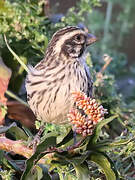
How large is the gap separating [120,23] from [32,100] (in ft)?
8.23

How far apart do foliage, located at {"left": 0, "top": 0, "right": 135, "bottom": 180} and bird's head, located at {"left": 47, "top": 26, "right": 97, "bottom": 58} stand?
0.89 ft

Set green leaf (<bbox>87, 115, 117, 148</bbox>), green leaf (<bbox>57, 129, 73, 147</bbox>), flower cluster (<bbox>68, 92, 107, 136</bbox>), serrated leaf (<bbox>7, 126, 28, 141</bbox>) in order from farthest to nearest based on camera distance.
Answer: serrated leaf (<bbox>7, 126, 28, 141</bbox>) → green leaf (<bbox>57, 129, 73, 147</bbox>) → green leaf (<bbox>87, 115, 117, 148</bbox>) → flower cluster (<bbox>68, 92, 107, 136</bbox>)

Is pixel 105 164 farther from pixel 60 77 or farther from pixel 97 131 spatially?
pixel 60 77

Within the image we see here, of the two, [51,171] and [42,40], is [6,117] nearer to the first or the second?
[42,40]

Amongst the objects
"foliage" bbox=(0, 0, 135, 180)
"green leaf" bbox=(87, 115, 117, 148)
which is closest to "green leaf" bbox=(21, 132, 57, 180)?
"foliage" bbox=(0, 0, 135, 180)

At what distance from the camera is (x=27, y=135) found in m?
1.63

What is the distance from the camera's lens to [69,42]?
1756 mm

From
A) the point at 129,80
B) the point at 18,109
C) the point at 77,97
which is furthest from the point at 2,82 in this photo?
the point at 129,80

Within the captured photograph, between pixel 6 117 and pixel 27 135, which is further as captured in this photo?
pixel 6 117

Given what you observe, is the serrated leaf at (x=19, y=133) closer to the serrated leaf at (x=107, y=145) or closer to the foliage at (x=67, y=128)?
the foliage at (x=67, y=128)

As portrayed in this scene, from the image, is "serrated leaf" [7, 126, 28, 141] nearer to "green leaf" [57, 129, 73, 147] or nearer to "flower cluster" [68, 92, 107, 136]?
"green leaf" [57, 129, 73, 147]

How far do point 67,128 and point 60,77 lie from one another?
9.1 inches

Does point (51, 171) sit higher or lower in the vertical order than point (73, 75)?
lower

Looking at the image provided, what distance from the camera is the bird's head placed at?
5.63 feet
